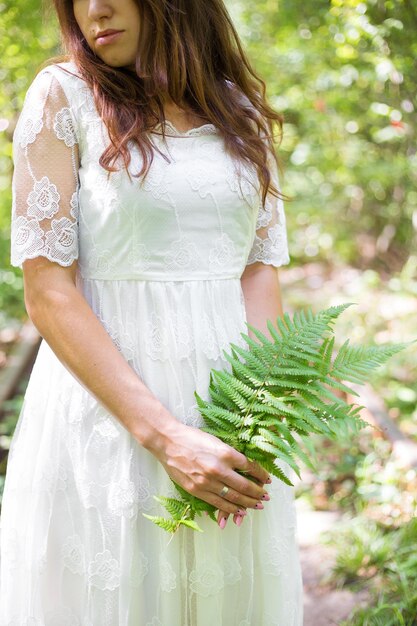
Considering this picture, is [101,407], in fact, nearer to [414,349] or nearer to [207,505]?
[207,505]

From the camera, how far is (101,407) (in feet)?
5.57

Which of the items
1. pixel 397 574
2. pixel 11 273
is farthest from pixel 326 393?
pixel 11 273

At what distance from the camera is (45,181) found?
5.29ft

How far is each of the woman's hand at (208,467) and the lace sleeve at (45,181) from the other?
493mm

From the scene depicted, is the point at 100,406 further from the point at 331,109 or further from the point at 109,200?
the point at 331,109

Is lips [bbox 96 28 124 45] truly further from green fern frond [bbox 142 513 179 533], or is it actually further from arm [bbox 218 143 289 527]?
green fern frond [bbox 142 513 179 533]

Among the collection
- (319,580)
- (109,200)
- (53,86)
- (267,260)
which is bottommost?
(319,580)

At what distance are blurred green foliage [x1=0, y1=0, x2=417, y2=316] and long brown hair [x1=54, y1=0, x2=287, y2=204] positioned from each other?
403mm

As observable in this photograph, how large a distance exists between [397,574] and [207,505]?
2066 millimetres

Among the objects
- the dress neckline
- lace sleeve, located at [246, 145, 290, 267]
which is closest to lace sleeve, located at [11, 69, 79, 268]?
the dress neckline

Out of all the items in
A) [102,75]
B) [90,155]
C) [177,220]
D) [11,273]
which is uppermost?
[102,75]

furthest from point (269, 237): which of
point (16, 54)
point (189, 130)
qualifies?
point (16, 54)

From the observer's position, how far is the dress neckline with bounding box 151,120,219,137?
1.78 metres

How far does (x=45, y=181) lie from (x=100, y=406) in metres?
0.54
